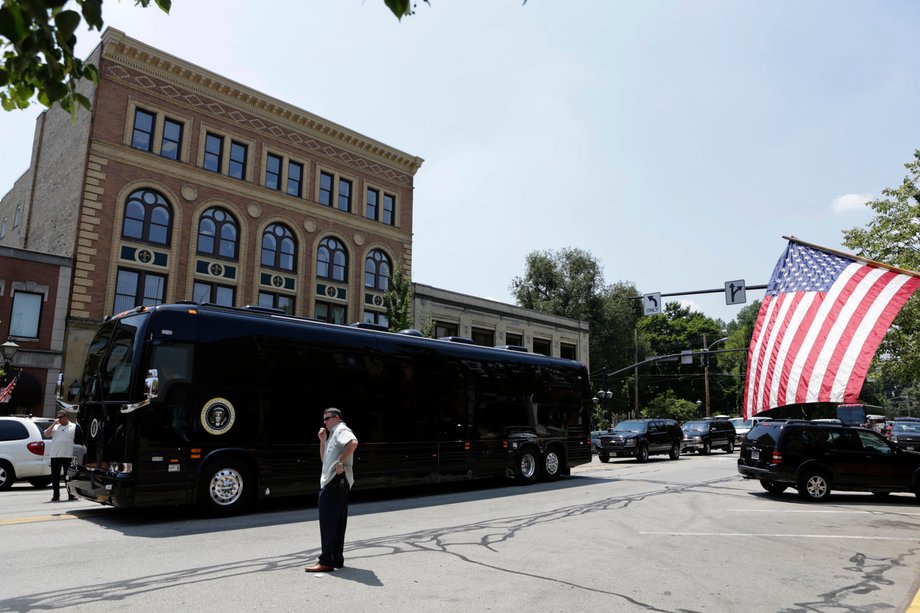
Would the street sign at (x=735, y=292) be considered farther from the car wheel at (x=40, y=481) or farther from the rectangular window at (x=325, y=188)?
the rectangular window at (x=325, y=188)

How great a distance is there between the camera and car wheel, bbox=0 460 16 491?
14609 millimetres

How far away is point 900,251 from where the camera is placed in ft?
90.2

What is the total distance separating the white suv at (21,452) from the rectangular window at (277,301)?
638 inches

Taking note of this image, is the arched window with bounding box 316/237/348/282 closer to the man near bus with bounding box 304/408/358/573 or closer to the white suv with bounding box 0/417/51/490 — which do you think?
the white suv with bounding box 0/417/51/490

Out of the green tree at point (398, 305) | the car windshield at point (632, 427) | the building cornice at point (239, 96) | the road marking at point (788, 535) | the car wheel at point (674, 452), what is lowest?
the road marking at point (788, 535)

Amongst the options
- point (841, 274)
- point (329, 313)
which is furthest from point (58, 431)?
point (329, 313)

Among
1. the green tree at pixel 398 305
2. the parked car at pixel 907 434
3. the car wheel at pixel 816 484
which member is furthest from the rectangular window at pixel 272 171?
the parked car at pixel 907 434

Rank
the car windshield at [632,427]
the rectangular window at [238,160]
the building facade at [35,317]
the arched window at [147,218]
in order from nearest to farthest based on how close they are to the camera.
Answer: the building facade at [35,317] < the car windshield at [632,427] < the arched window at [147,218] < the rectangular window at [238,160]

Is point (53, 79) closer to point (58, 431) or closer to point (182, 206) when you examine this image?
point (58, 431)

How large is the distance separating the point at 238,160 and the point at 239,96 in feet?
10.4

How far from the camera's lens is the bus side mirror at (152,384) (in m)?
9.16

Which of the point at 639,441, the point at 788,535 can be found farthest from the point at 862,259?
the point at 639,441

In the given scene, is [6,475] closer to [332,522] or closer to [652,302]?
[332,522]

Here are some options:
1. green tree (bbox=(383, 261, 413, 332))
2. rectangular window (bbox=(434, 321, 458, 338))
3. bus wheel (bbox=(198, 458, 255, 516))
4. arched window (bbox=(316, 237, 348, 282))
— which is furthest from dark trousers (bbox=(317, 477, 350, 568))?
rectangular window (bbox=(434, 321, 458, 338))
